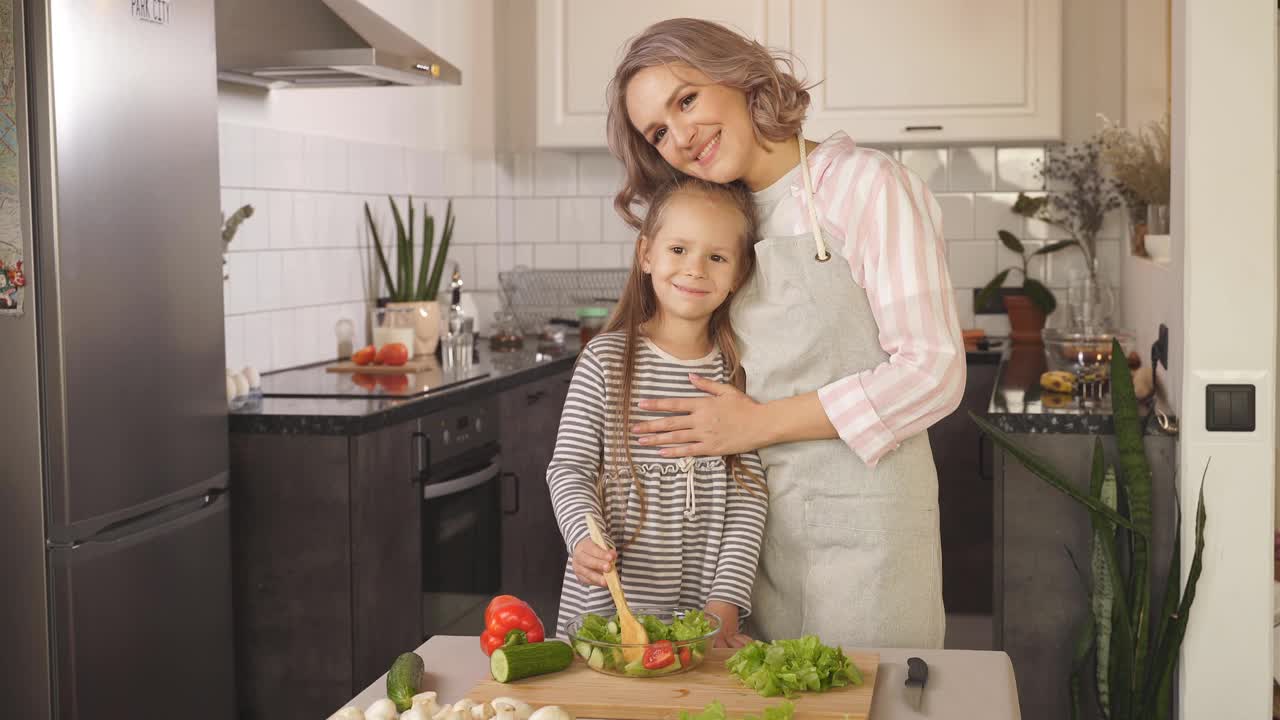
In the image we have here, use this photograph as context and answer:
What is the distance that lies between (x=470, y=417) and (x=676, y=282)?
63.5 inches

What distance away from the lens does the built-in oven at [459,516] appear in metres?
3.01

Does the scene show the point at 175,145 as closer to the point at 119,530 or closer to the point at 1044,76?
the point at 119,530

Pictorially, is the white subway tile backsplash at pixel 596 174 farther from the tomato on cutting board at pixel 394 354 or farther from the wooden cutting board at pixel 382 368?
the tomato on cutting board at pixel 394 354

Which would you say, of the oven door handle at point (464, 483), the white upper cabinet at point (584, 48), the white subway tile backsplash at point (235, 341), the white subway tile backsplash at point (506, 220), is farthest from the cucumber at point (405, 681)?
the white subway tile backsplash at point (506, 220)

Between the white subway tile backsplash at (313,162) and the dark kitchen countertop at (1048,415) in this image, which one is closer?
the dark kitchen countertop at (1048,415)

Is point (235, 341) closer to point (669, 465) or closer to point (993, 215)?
point (669, 465)

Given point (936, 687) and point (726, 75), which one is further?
point (726, 75)

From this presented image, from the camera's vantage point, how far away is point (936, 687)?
1.31m

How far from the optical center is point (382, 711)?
1.14 meters

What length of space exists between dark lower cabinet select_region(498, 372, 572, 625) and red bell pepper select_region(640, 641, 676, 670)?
2.23 meters

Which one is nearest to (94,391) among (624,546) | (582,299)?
(624,546)

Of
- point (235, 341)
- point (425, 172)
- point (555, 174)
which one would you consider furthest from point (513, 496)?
point (555, 174)

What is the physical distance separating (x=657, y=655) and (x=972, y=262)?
3672 millimetres

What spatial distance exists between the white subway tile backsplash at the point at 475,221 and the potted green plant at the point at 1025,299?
1.80 metres
